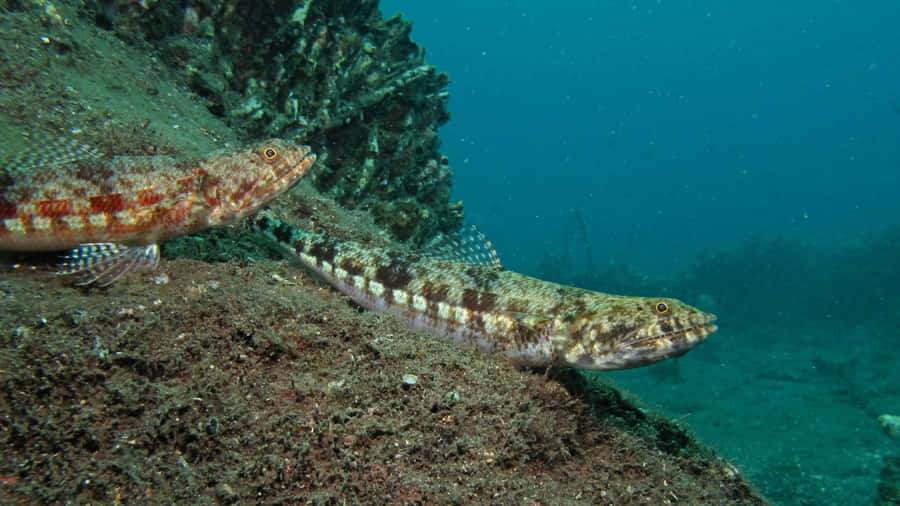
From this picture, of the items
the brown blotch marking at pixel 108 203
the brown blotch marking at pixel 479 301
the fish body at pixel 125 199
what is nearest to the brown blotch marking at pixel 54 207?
the fish body at pixel 125 199

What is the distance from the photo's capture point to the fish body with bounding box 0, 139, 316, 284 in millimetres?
3326

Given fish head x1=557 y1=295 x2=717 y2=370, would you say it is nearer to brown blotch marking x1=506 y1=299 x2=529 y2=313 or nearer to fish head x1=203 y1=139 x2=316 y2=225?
brown blotch marking x1=506 y1=299 x2=529 y2=313

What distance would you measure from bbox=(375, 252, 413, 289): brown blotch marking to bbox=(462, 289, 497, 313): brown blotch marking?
0.63 metres

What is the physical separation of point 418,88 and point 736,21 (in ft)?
753

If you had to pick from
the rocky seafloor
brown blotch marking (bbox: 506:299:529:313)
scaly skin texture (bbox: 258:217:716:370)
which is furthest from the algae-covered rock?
brown blotch marking (bbox: 506:299:529:313)

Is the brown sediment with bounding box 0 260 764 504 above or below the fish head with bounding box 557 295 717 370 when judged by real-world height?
below

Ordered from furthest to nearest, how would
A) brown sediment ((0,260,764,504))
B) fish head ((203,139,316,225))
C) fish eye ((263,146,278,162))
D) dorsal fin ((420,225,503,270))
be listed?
dorsal fin ((420,225,503,270))
fish eye ((263,146,278,162))
fish head ((203,139,316,225))
brown sediment ((0,260,764,504))

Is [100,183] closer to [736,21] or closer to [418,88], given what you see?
[418,88]

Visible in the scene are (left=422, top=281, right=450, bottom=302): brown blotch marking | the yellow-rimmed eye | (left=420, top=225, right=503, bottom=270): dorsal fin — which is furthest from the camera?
(left=420, top=225, right=503, bottom=270): dorsal fin

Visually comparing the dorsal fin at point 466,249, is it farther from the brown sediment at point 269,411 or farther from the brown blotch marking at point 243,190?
the brown blotch marking at point 243,190

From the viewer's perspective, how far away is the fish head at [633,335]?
3.50 m

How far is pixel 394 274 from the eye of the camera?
4.48 metres

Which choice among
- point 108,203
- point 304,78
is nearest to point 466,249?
point 108,203

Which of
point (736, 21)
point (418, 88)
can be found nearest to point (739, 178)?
point (736, 21)
